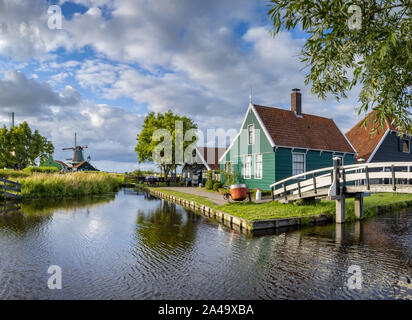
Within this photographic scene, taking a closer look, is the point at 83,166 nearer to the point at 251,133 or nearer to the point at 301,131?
the point at 251,133

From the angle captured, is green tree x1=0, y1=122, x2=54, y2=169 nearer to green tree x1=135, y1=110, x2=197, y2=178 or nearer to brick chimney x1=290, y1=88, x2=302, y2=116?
green tree x1=135, y1=110, x2=197, y2=178

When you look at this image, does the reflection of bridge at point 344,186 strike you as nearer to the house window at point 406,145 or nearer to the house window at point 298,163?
the house window at point 298,163

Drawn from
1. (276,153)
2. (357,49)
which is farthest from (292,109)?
(357,49)

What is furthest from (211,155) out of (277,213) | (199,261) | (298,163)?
(199,261)

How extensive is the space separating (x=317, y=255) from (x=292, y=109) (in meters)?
18.2

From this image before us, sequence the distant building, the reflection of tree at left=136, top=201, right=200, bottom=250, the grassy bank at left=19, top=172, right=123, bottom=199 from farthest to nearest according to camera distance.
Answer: the distant building
the grassy bank at left=19, top=172, right=123, bottom=199
the reflection of tree at left=136, top=201, right=200, bottom=250

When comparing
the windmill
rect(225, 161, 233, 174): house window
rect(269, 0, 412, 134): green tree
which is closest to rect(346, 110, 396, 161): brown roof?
rect(225, 161, 233, 174): house window

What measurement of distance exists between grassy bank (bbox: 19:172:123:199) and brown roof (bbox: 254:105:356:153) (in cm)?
1720

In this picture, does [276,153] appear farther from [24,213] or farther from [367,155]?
[24,213]

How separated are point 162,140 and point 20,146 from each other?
86.4 feet

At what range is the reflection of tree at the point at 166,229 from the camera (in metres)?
9.38

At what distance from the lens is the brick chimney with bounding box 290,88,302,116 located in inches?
939

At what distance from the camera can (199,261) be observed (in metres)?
7.39
